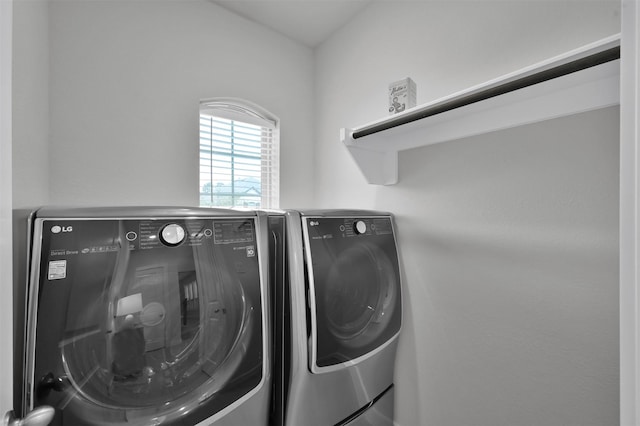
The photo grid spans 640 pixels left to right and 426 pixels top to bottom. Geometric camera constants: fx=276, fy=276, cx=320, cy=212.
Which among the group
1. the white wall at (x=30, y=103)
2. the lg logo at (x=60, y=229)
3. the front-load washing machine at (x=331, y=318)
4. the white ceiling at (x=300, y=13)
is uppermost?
the white ceiling at (x=300, y=13)

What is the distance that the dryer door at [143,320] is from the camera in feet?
2.38

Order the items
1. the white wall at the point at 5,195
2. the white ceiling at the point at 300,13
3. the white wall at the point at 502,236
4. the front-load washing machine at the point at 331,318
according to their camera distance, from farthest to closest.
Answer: the white ceiling at the point at 300,13
the front-load washing machine at the point at 331,318
the white wall at the point at 502,236
the white wall at the point at 5,195

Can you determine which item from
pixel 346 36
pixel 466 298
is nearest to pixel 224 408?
pixel 466 298

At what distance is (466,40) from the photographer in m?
1.39

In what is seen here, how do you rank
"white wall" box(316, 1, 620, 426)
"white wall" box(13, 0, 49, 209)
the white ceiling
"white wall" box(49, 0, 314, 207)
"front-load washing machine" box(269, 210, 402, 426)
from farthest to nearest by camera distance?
1. the white ceiling
2. "white wall" box(49, 0, 314, 207)
3. "front-load washing machine" box(269, 210, 402, 426)
4. "white wall" box(316, 1, 620, 426)
5. "white wall" box(13, 0, 49, 209)

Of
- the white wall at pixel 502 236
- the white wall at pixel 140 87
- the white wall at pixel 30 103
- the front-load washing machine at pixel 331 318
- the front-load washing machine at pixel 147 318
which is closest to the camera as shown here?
the front-load washing machine at pixel 147 318

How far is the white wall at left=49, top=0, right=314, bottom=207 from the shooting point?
1454 millimetres

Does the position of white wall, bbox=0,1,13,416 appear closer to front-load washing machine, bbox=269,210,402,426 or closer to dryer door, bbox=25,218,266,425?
dryer door, bbox=25,218,266,425

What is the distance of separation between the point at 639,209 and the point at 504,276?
34.7 inches

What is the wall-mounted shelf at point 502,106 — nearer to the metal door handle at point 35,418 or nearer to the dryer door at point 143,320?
the dryer door at point 143,320

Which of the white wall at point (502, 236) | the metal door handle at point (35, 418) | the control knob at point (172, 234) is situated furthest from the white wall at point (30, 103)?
the white wall at point (502, 236)

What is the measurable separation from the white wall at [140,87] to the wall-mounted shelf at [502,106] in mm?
1061

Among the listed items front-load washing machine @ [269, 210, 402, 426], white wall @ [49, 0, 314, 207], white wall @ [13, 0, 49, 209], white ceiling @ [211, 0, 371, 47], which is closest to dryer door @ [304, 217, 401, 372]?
front-load washing machine @ [269, 210, 402, 426]

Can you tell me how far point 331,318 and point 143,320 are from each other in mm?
713
